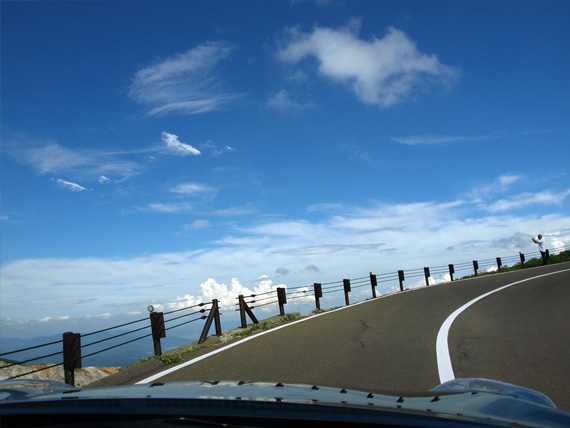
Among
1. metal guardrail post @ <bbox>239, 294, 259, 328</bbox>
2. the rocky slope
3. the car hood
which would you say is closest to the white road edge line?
the car hood

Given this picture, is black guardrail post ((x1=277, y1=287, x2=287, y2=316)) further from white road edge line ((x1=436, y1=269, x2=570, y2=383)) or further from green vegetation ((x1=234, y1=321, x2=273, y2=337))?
white road edge line ((x1=436, y1=269, x2=570, y2=383))

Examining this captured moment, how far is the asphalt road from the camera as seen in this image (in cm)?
597

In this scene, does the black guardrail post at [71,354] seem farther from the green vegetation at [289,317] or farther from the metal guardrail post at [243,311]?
the green vegetation at [289,317]

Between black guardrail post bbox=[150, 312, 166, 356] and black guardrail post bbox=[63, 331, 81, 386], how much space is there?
2.26 meters

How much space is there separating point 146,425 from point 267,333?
33.2 ft

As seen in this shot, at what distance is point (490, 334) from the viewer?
887 centimetres

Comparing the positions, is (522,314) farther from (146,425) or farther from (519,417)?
(146,425)

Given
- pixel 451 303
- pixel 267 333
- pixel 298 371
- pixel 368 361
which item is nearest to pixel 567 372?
pixel 368 361

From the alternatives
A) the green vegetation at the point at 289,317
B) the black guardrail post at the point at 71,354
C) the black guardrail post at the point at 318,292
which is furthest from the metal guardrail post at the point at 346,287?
the black guardrail post at the point at 71,354

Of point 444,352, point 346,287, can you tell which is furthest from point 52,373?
point 346,287

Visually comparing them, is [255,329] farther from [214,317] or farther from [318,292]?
[318,292]

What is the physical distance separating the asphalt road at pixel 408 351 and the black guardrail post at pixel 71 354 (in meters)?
2.06

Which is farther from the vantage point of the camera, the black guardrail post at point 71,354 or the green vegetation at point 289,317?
the green vegetation at point 289,317

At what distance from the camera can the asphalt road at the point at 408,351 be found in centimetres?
597
